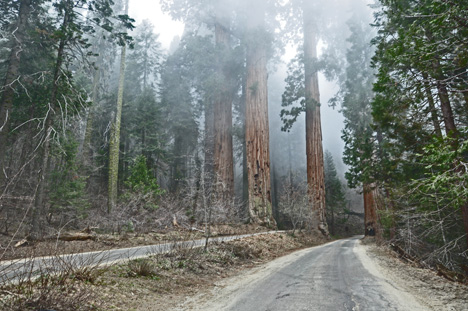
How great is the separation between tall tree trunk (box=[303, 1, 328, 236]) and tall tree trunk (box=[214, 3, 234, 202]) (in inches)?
214

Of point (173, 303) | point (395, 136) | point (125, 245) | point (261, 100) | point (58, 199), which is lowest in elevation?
point (173, 303)

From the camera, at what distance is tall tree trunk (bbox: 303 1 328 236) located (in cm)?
1866

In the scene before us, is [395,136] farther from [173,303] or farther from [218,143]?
[218,143]

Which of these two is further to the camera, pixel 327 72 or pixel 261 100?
pixel 327 72

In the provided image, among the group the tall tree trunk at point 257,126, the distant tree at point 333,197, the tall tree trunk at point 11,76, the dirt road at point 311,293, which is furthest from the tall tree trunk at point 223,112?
the distant tree at point 333,197

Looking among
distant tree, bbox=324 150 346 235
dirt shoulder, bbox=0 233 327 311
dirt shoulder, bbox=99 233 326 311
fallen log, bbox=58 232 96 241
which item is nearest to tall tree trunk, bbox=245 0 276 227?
dirt shoulder, bbox=99 233 326 311

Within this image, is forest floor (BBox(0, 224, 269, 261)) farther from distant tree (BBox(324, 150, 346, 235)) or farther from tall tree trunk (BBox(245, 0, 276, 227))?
distant tree (BBox(324, 150, 346, 235))

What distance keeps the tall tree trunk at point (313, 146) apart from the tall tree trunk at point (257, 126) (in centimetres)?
321

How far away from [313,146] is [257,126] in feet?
14.6

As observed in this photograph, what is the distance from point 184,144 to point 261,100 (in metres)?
12.6

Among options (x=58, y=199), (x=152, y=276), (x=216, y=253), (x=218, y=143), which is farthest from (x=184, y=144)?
(x=152, y=276)

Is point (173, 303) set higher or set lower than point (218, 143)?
A: lower

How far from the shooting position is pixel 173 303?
4734 millimetres

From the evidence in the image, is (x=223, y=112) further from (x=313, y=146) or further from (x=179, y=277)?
(x=179, y=277)
